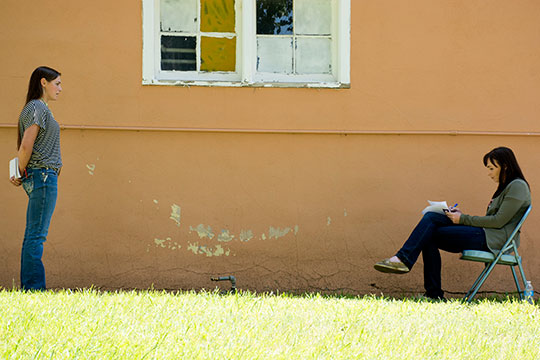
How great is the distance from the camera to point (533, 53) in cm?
681

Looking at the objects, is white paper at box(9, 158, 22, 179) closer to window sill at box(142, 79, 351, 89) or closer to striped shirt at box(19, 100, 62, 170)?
striped shirt at box(19, 100, 62, 170)

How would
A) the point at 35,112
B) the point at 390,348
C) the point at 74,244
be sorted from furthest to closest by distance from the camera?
the point at 74,244 → the point at 35,112 → the point at 390,348

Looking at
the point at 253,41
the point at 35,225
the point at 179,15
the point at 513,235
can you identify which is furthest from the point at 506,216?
the point at 35,225

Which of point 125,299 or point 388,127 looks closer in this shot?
point 125,299

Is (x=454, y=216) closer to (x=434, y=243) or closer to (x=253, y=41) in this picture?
(x=434, y=243)

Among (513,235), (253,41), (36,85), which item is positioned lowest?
(513,235)

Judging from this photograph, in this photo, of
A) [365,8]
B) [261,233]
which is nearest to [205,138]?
[261,233]

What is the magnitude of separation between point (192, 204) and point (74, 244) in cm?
115

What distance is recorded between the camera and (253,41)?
22.2 ft

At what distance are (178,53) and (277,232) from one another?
1987 mm

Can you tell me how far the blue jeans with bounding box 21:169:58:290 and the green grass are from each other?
20cm

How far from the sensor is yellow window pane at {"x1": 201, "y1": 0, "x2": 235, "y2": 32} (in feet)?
22.4

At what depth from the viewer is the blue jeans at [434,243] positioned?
5.77 meters

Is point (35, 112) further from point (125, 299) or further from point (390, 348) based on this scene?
point (390, 348)
